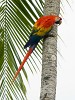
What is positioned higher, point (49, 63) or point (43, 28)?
point (43, 28)

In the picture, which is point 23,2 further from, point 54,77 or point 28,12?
point 54,77

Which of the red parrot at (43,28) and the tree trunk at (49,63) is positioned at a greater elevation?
the red parrot at (43,28)

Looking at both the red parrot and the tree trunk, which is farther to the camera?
the red parrot

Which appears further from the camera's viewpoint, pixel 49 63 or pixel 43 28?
pixel 43 28

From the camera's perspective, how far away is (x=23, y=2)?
318 cm

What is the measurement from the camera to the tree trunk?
220 centimetres

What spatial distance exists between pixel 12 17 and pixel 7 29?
123mm

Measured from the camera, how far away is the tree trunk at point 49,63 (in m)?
2.20

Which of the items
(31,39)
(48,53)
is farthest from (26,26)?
(48,53)

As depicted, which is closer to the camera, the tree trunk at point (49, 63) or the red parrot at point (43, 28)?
the tree trunk at point (49, 63)

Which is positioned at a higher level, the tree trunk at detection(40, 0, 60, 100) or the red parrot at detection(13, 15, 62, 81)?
the red parrot at detection(13, 15, 62, 81)

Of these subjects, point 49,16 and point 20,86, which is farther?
point 20,86

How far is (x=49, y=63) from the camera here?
2.32m

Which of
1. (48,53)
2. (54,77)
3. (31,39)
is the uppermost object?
(31,39)
